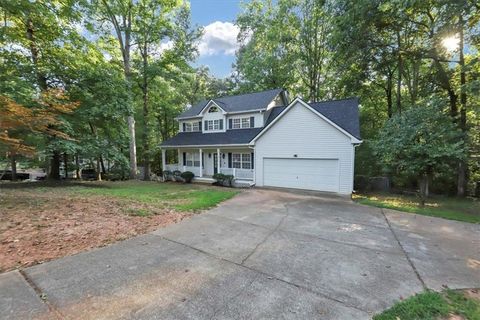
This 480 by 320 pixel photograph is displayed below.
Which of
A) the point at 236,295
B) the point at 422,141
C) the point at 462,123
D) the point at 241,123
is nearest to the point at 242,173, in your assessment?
the point at 241,123

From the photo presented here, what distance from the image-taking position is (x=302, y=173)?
1353cm

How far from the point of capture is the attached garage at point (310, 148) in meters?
12.3

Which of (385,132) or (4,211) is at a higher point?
(385,132)

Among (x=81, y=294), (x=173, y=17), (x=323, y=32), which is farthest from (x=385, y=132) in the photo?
(x=173, y=17)

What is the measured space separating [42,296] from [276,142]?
12665 millimetres

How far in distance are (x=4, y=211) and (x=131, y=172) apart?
12262mm

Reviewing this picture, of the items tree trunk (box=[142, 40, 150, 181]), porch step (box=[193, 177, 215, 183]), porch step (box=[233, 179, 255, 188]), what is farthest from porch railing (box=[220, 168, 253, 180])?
tree trunk (box=[142, 40, 150, 181])

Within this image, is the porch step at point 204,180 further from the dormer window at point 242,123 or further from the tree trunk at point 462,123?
the tree trunk at point 462,123

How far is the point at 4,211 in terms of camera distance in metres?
6.46

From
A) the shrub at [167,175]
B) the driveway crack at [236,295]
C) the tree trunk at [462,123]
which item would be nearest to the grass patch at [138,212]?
the driveway crack at [236,295]

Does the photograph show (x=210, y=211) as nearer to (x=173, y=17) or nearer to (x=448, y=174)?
(x=448, y=174)

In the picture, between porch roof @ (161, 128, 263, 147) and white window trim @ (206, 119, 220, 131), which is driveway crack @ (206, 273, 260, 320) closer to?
porch roof @ (161, 128, 263, 147)

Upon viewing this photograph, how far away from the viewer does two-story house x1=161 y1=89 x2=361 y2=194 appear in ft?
41.2

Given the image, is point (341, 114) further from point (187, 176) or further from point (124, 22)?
point (124, 22)
